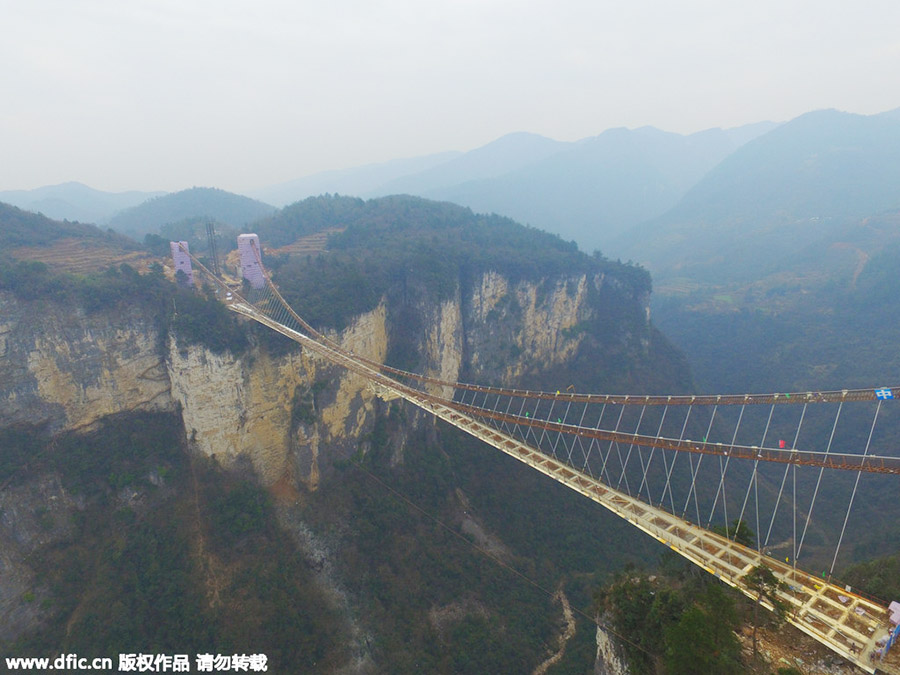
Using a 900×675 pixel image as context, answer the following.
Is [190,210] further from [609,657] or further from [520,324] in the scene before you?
[609,657]

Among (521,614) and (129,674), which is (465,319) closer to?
(521,614)

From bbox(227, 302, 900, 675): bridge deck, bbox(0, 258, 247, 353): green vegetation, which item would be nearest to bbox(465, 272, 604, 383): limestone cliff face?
bbox(227, 302, 900, 675): bridge deck

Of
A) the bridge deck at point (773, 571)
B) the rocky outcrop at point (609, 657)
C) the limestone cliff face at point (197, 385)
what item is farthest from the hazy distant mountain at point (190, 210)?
the rocky outcrop at point (609, 657)

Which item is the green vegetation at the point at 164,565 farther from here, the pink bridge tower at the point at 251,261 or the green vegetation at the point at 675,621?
the green vegetation at the point at 675,621

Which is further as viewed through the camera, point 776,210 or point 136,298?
point 776,210

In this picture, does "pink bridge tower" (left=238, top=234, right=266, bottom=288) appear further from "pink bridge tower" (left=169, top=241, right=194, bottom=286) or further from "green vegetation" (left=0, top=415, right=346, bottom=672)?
"green vegetation" (left=0, top=415, right=346, bottom=672)

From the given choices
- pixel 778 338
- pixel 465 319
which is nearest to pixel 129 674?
pixel 465 319

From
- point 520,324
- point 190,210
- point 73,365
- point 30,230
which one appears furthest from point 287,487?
point 190,210
